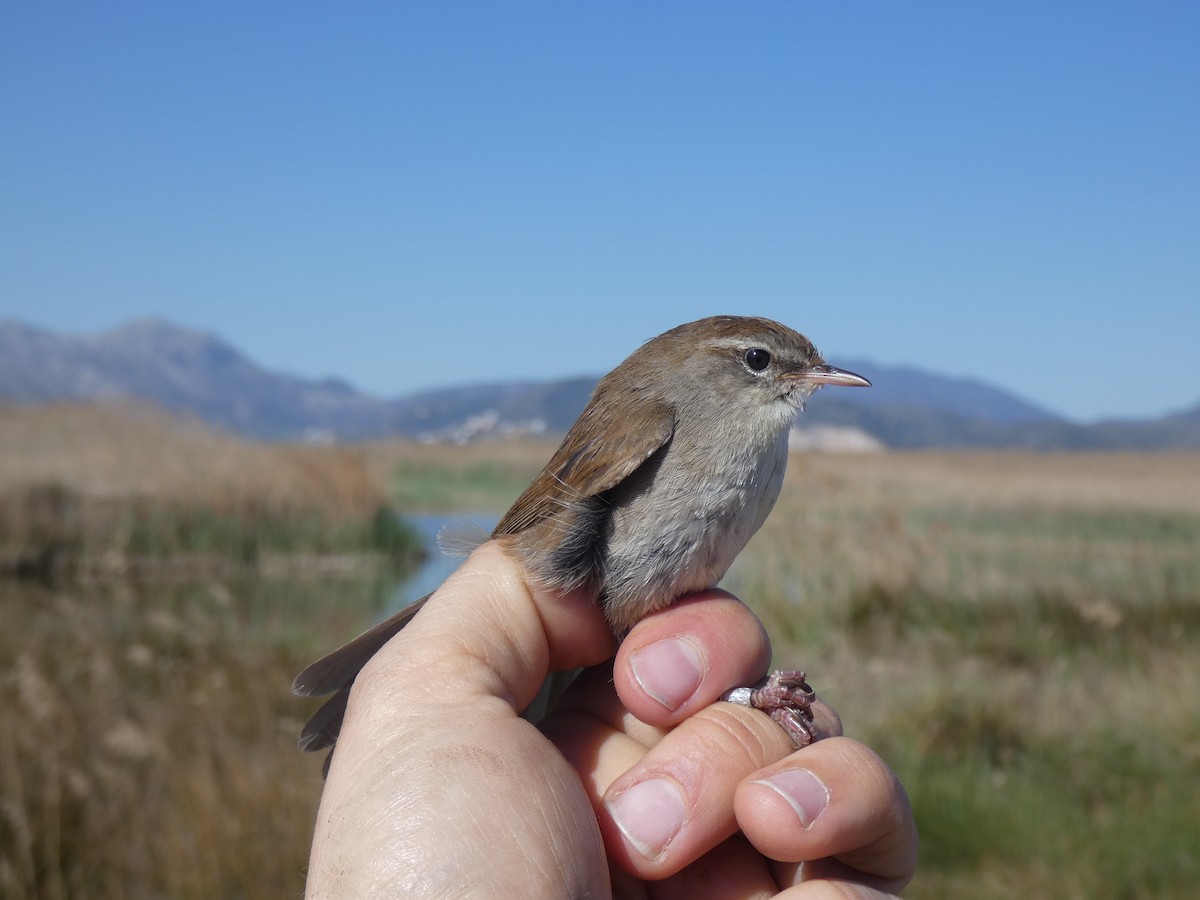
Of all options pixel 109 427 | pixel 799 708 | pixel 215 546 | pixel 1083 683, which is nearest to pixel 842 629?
pixel 1083 683

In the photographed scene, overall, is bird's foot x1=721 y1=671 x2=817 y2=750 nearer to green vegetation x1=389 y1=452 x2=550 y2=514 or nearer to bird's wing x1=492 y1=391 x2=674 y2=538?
bird's wing x1=492 y1=391 x2=674 y2=538

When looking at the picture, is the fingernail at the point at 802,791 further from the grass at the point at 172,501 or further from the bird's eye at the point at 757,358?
the grass at the point at 172,501

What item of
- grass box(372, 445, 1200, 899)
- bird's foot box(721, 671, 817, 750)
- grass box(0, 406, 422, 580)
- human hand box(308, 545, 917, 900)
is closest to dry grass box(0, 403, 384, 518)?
grass box(0, 406, 422, 580)

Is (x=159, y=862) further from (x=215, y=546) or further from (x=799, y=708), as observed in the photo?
(x=215, y=546)

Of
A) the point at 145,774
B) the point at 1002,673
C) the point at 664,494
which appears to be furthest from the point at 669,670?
the point at 1002,673

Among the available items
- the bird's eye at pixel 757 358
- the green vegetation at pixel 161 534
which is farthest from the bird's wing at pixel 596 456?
the green vegetation at pixel 161 534
